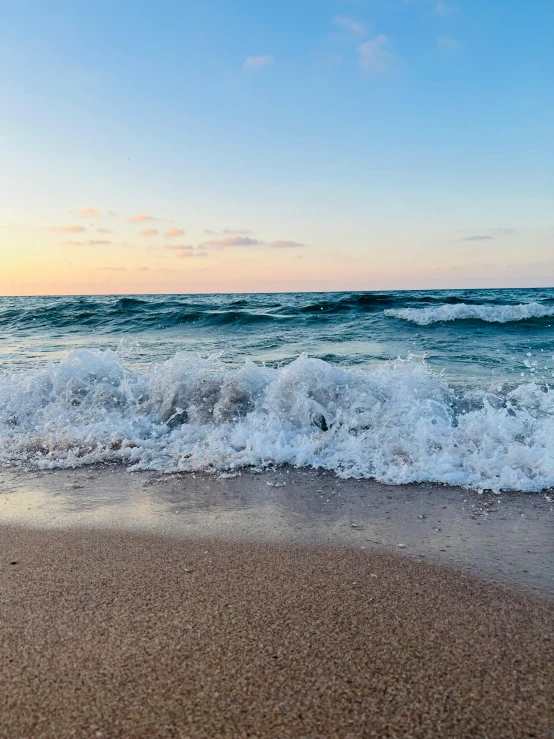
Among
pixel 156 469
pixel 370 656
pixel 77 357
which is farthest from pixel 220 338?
pixel 370 656

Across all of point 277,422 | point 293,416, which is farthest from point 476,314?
point 277,422

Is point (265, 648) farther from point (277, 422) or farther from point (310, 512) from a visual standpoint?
point (277, 422)

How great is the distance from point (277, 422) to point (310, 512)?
1.77 metres

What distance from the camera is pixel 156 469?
4.37m

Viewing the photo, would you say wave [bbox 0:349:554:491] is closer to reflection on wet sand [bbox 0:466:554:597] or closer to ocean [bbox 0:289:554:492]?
ocean [bbox 0:289:554:492]

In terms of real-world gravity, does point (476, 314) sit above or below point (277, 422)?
above

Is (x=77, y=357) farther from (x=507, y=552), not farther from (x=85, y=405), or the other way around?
(x=507, y=552)

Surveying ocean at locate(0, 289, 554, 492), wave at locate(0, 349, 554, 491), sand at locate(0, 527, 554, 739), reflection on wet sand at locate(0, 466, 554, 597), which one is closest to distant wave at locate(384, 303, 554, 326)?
ocean at locate(0, 289, 554, 492)

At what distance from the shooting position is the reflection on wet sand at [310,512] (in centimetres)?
284

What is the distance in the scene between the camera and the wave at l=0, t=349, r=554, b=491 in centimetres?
424

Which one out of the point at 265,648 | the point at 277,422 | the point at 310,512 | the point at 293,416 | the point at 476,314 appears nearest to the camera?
the point at 265,648

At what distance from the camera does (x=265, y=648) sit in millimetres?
1948

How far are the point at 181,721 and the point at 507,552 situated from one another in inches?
74.1

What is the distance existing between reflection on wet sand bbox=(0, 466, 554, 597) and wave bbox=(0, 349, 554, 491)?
9.7 inches
